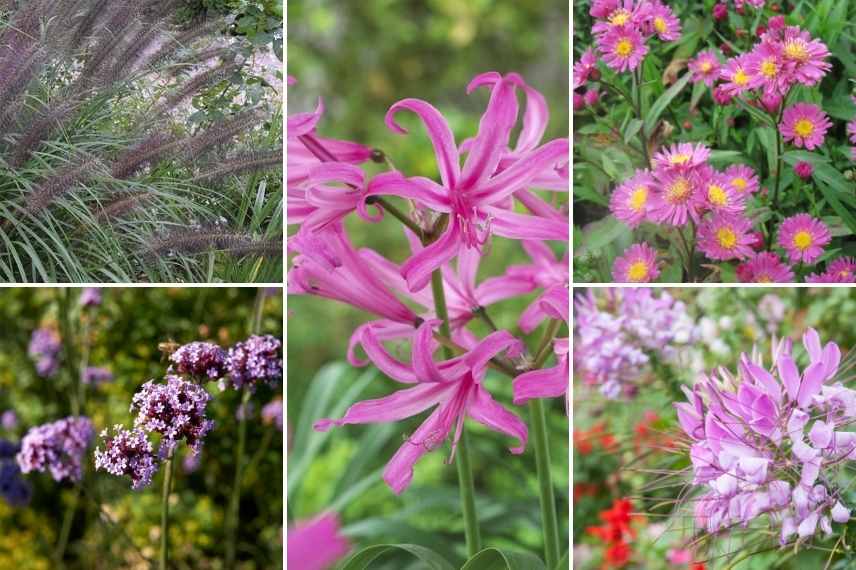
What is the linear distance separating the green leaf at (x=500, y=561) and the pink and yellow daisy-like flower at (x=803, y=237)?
59cm

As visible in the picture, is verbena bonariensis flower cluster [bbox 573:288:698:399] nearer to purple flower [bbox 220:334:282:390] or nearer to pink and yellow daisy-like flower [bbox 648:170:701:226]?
pink and yellow daisy-like flower [bbox 648:170:701:226]

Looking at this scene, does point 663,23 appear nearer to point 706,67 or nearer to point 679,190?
point 706,67

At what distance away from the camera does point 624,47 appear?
1473 millimetres

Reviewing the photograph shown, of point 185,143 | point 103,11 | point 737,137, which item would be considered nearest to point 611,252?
point 737,137

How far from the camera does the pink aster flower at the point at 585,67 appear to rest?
4.86 feet

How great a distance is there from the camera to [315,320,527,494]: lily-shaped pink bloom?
4.10 ft

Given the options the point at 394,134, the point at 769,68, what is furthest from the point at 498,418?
the point at 394,134

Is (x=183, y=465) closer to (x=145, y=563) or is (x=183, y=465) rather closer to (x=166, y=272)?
(x=145, y=563)

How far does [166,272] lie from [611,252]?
659mm

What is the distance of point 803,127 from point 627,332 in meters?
0.40

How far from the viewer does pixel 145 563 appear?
1.62m

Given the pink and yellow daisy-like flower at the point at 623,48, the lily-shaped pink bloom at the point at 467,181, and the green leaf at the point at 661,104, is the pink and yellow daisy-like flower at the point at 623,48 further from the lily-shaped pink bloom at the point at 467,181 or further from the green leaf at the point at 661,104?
the lily-shaped pink bloom at the point at 467,181

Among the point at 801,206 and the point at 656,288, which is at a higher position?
the point at 801,206

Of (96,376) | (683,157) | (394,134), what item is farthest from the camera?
(394,134)
